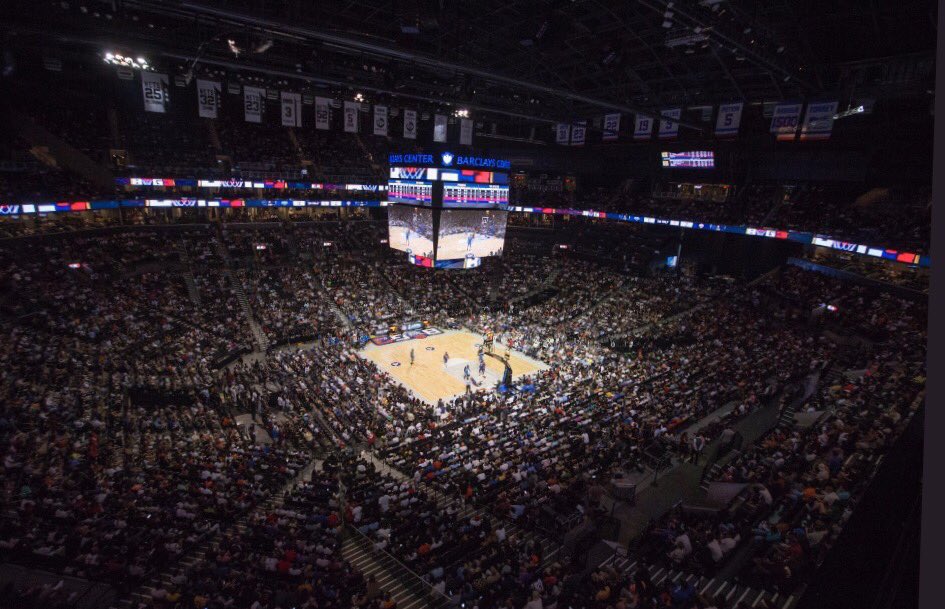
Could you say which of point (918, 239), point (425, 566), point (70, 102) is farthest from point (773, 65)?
point (70, 102)

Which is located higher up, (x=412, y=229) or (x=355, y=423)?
(x=412, y=229)

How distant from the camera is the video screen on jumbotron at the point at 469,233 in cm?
2555

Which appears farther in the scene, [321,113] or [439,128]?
[439,128]

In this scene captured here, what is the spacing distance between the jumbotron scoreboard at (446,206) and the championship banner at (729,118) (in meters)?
11.4

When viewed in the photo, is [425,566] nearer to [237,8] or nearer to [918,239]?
[237,8]

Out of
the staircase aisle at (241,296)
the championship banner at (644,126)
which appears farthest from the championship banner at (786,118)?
the staircase aisle at (241,296)

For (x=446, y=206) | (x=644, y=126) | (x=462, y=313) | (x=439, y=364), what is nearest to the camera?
(x=446, y=206)

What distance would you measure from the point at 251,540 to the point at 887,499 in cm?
1235

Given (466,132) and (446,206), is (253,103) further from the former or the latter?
(466,132)

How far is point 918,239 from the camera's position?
22.3 meters

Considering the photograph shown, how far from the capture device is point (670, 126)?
98.9ft

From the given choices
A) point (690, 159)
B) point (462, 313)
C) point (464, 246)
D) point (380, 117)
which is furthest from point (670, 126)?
point (380, 117)

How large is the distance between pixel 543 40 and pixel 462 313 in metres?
20.1

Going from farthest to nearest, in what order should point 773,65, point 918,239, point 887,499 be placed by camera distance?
point 918,239 → point 773,65 → point 887,499
